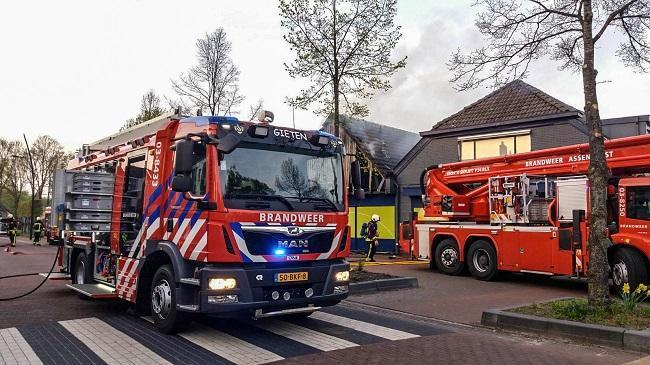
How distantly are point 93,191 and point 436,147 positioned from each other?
15545 mm

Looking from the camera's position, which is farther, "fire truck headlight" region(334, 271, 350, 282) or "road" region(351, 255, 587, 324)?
"road" region(351, 255, 587, 324)

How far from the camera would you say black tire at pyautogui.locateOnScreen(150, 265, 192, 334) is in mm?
7055

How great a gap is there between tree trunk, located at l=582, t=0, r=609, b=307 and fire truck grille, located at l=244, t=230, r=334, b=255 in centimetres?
410

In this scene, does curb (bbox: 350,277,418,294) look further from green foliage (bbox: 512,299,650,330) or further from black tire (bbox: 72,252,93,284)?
black tire (bbox: 72,252,93,284)

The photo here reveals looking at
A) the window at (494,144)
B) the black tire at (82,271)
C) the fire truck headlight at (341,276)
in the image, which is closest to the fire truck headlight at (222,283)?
the fire truck headlight at (341,276)

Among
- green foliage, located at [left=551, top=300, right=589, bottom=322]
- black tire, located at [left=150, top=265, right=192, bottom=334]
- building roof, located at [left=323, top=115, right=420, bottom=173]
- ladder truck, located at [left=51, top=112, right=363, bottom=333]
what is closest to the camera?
ladder truck, located at [left=51, top=112, right=363, bottom=333]

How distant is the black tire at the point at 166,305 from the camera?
7.05 m

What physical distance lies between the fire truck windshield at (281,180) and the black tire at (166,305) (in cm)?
150

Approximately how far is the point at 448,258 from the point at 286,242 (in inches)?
383

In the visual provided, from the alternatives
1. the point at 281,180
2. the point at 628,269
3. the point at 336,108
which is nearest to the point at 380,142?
the point at 336,108

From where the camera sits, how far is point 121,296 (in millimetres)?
8391

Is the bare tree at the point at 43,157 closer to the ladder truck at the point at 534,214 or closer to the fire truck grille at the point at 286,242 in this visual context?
the ladder truck at the point at 534,214

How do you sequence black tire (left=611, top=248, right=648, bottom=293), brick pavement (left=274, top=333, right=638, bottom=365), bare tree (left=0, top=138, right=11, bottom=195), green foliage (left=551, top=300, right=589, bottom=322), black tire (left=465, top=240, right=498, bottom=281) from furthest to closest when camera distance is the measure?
bare tree (left=0, top=138, right=11, bottom=195) → black tire (left=465, top=240, right=498, bottom=281) → black tire (left=611, top=248, right=648, bottom=293) → green foliage (left=551, top=300, right=589, bottom=322) → brick pavement (left=274, top=333, right=638, bottom=365)

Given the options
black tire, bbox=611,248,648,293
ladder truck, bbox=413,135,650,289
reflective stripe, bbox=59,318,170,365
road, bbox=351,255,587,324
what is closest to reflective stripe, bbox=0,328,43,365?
reflective stripe, bbox=59,318,170,365
